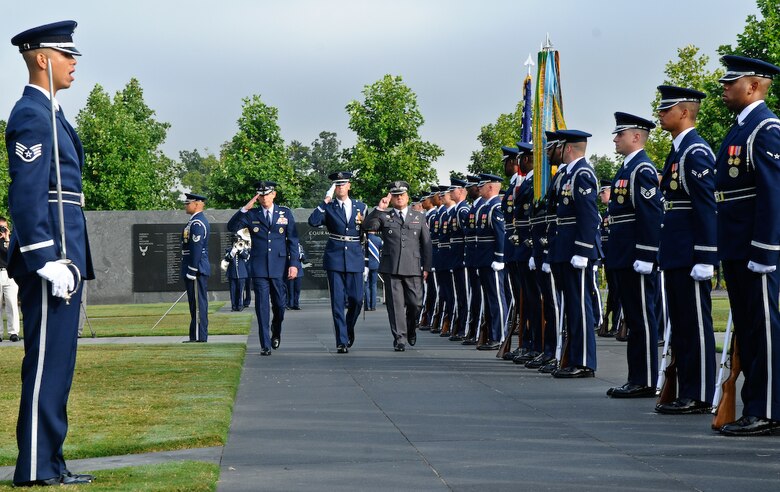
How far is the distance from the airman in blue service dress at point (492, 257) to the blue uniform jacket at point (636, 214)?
6271mm

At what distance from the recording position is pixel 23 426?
6.32 m

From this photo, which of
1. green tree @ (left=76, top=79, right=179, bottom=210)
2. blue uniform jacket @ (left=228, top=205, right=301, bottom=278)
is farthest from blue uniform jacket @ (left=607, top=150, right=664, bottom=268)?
green tree @ (left=76, top=79, right=179, bottom=210)

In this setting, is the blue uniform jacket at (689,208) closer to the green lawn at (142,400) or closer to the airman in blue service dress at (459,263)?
the green lawn at (142,400)

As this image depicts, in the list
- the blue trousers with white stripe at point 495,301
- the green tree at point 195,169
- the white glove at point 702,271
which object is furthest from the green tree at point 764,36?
the green tree at point 195,169

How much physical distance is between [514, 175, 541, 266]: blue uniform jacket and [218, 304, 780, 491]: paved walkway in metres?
1.50

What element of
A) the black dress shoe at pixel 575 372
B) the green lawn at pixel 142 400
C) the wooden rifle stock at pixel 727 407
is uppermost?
the wooden rifle stock at pixel 727 407

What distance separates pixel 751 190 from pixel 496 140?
55800 millimetres

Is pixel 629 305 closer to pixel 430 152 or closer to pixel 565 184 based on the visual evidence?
pixel 565 184

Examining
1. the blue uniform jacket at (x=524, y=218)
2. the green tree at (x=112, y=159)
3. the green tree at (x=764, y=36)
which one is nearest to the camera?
the blue uniform jacket at (x=524, y=218)

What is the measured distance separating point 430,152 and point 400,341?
33024 mm

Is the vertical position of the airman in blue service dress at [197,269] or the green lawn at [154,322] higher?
the airman in blue service dress at [197,269]

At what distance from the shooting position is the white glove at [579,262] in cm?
1126

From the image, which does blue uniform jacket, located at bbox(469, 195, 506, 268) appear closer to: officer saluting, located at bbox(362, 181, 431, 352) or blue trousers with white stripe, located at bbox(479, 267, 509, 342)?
blue trousers with white stripe, located at bbox(479, 267, 509, 342)

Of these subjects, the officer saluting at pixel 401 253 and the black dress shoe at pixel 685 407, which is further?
the officer saluting at pixel 401 253
